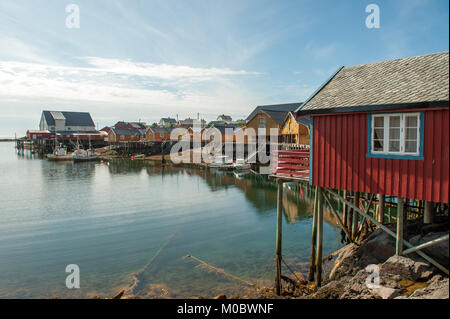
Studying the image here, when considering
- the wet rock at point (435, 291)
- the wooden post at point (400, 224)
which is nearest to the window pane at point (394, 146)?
the wooden post at point (400, 224)

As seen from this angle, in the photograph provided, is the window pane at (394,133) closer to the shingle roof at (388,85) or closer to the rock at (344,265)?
the shingle roof at (388,85)

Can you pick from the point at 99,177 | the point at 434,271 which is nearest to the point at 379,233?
the point at 434,271

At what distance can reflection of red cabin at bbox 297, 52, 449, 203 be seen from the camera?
815 cm

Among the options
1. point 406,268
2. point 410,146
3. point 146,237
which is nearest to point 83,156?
point 146,237

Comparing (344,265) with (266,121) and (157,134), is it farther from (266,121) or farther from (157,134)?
(157,134)

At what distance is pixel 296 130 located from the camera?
46406mm

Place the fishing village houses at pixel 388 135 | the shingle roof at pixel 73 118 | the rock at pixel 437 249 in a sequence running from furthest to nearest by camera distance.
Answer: the shingle roof at pixel 73 118
the rock at pixel 437 249
the fishing village houses at pixel 388 135

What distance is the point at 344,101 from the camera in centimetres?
996

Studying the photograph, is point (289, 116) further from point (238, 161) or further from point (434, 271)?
point (434, 271)

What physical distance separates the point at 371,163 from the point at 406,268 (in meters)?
3.37

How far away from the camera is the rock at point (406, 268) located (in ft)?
29.0

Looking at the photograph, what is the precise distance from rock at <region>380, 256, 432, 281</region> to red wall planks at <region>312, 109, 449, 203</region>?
217 cm

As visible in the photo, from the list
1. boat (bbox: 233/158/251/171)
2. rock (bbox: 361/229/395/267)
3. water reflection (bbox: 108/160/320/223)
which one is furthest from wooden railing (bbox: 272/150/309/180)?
boat (bbox: 233/158/251/171)
